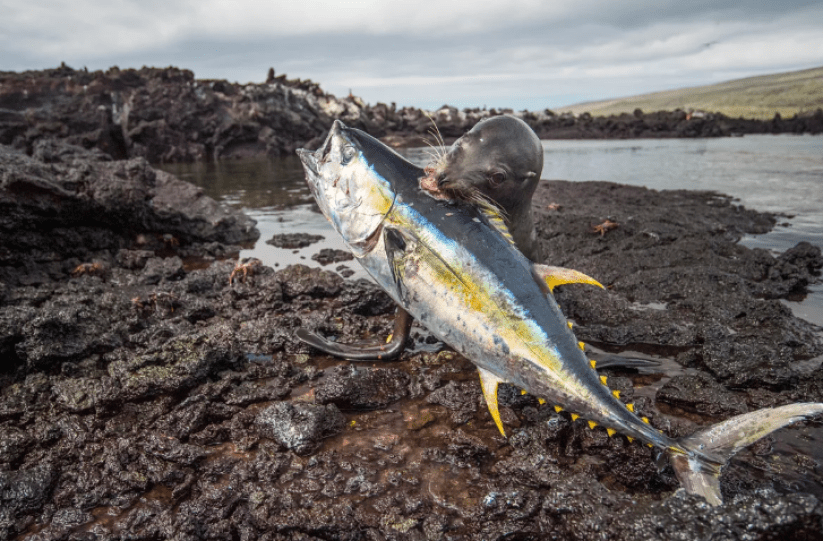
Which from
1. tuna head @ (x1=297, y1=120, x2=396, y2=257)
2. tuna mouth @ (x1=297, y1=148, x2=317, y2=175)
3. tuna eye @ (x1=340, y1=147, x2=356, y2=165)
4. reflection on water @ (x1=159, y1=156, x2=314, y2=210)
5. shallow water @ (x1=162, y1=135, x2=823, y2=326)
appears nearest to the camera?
tuna head @ (x1=297, y1=120, x2=396, y2=257)

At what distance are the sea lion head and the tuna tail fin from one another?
1.89m

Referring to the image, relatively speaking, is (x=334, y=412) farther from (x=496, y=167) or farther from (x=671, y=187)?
(x=671, y=187)

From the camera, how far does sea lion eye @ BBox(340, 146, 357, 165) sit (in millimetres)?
3359

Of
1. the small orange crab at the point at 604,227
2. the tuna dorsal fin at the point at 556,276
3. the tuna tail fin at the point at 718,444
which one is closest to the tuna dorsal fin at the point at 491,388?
the tuna dorsal fin at the point at 556,276

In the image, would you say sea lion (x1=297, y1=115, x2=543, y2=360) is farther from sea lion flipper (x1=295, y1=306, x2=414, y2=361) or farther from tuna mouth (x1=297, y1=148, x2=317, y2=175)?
tuna mouth (x1=297, y1=148, x2=317, y2=175)

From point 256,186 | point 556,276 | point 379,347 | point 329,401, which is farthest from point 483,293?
point 256,186

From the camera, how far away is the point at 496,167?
364 centimetres

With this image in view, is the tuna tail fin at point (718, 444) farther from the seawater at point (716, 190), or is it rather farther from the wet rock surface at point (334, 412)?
the seawater at point (716, 190)

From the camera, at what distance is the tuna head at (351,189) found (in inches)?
126

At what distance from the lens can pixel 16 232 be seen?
6078 mm

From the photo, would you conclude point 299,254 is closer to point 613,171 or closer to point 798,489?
point 798,489

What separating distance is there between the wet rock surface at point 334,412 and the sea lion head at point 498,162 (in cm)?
150

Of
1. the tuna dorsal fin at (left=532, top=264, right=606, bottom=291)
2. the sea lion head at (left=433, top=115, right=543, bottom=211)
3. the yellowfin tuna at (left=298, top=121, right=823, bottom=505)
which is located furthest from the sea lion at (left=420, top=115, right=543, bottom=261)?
the tuna dorsal fin at (left=532, top=264, right=606, bottom=291)

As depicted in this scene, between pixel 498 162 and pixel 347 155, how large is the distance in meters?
1.13
